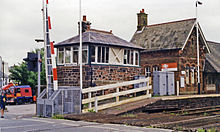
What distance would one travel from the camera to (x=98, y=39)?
78.8 feet

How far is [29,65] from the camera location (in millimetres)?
16766

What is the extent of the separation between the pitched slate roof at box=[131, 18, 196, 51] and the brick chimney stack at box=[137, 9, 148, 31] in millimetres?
1120

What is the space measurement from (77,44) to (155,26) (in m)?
17.2

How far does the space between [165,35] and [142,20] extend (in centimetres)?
576

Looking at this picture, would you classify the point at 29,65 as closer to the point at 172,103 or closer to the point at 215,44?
the point at 172,103

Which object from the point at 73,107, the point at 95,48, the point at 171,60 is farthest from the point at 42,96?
the point at 171,60

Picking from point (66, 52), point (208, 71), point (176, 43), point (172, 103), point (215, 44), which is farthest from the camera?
point (215, 44)

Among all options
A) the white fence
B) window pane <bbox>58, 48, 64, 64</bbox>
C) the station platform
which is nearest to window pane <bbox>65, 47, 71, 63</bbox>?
window pane <bbox>58, 48, 64, 64</bbox>

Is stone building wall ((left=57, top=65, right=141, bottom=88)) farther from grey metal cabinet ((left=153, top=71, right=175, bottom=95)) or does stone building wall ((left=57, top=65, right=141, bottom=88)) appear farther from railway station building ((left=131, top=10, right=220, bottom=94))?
railway station building ((left=131, top=10, right=220, bottom=94))

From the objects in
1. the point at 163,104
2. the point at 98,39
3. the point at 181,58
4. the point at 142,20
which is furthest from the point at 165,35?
the point at 163,104

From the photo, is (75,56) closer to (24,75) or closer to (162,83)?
(162,83)

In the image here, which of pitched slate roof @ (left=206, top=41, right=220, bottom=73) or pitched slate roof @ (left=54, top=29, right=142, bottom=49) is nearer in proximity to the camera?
pitched slate roof @ (left=54, top=29, right=142, bottom=49)

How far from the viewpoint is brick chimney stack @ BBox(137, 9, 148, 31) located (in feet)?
135

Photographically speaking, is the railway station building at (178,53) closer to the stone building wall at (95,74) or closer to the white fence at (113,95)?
the stone building wall at (95,74)
